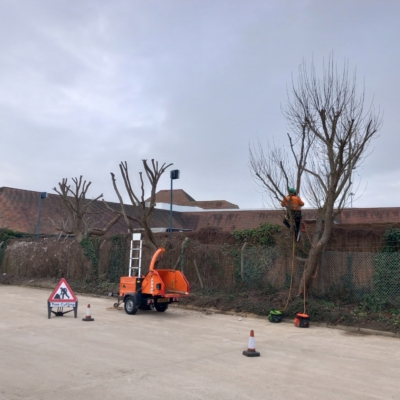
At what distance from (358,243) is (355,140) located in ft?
12.0

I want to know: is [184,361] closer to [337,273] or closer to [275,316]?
[275,316]

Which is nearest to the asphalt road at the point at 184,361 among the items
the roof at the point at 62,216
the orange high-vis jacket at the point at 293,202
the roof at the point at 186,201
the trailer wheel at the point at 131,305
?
the trailer wheel at the point at 131,305

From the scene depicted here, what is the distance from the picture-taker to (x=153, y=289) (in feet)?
47.4

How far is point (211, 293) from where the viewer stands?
1762 centimetres

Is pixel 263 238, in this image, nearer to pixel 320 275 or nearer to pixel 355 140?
pixel 320 275

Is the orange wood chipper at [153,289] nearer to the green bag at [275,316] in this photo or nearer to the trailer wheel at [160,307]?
the trailer wheel at [160,307]

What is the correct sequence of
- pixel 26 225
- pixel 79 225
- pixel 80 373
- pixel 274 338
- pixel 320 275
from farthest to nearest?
1. pixel 26 225
2. pixel 79 225
3. pixel 320 275
4. pixel 274 338
5. pixel 80 373

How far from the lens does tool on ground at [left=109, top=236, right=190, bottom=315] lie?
14469 mm

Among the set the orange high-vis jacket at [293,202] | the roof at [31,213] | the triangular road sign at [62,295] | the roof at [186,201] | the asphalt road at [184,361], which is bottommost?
the asphalt road at [184,361]

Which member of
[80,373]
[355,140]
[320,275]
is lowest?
[80,373]

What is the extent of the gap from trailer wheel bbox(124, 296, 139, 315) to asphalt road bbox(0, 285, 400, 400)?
3.48 feet

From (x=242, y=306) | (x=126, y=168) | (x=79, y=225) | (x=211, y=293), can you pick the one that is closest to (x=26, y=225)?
(x=79, y=225)

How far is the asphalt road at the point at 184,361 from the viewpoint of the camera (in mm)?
6531

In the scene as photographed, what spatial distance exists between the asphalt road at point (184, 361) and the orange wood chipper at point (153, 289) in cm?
113
